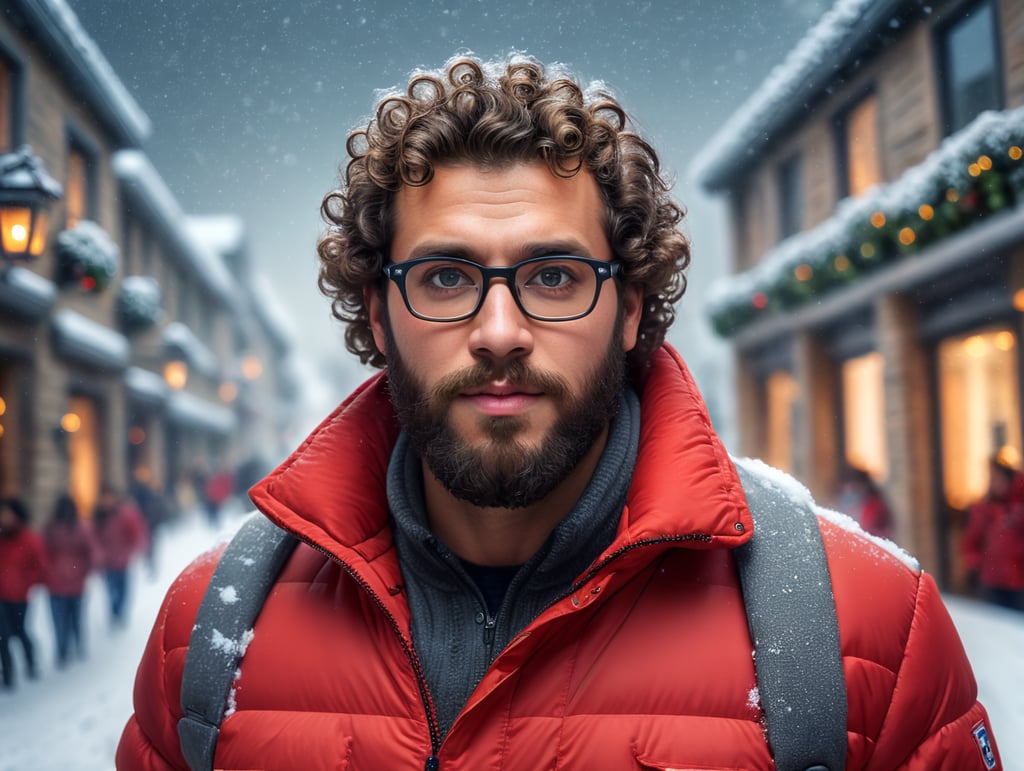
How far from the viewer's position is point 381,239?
1951mm

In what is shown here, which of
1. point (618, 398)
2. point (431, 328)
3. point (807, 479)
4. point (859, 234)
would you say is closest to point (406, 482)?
point (431, 328)

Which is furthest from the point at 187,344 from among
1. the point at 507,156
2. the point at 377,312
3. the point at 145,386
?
the point at 507,156

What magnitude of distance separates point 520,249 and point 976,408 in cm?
260

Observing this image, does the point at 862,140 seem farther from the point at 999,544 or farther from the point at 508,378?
the point at 508,378

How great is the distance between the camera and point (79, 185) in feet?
9.93

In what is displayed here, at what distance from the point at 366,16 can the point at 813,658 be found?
235cm

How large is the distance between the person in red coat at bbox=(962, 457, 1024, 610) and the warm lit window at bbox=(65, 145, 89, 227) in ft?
10.8

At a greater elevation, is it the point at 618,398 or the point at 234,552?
the point at 618,398

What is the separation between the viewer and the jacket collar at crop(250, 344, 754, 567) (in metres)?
1.49

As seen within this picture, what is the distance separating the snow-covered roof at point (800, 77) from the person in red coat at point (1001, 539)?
1.38 meters

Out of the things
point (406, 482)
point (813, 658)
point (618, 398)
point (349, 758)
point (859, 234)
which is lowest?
point (349, 758)

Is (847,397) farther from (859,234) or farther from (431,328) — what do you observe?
(431,328)

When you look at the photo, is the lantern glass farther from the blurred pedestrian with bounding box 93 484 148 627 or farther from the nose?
the nose

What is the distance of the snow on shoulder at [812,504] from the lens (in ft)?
5.41
